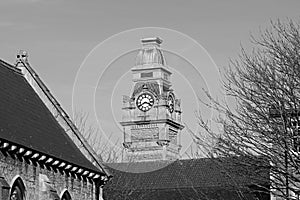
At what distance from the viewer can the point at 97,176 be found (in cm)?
4122

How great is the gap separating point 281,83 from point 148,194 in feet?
141

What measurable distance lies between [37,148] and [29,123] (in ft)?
9.11

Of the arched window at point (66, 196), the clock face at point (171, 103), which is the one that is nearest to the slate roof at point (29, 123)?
the arched window at point (66, 196)

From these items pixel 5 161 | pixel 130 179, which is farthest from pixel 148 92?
pixel 5 161

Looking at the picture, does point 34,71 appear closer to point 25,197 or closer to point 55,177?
point 55,177

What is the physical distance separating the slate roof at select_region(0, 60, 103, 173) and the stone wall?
0.72 meters

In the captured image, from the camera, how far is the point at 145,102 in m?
171

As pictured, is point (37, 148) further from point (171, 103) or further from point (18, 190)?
point (171, 103)

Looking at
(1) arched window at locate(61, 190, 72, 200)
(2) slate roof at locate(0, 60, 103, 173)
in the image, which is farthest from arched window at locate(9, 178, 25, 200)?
(1) arched window at locate(61, 190, 72, 200)

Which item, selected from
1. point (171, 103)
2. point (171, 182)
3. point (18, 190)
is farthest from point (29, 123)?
point (171, 103)

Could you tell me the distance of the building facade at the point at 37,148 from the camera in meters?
32.5

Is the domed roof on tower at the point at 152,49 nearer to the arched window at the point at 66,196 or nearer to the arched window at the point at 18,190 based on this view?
the arched window at the point at 66,196

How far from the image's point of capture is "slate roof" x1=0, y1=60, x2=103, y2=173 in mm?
33694

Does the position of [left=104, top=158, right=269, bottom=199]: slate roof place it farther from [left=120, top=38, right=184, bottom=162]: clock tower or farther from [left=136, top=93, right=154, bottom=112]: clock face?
[left=136, top=93, right=154, bottom=112]: clock face
